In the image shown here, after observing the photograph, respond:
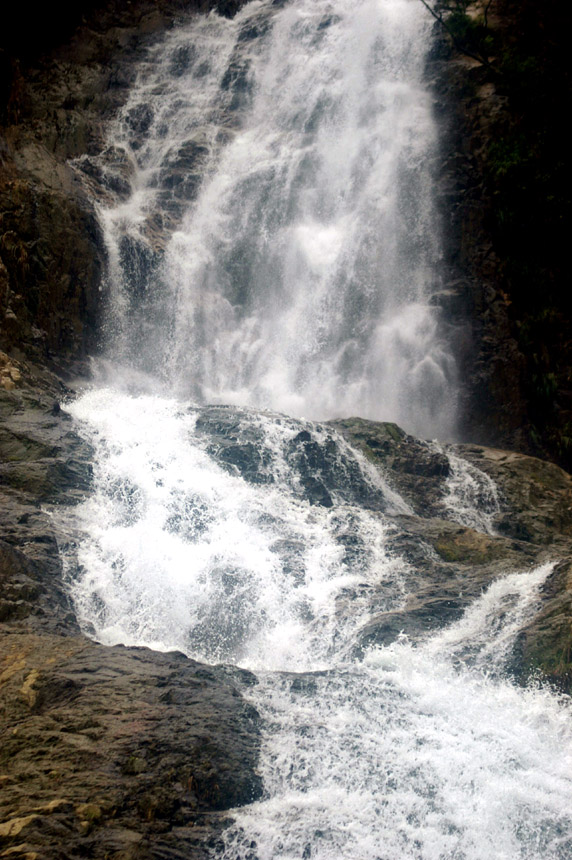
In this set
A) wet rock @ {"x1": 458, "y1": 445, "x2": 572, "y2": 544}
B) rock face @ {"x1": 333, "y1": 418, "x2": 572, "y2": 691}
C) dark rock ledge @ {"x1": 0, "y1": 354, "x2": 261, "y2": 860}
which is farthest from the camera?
wet rock @ {"x1": 458, "y1": 445, "x2": 572, "y2": 544}

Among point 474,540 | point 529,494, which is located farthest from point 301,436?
point 529,494

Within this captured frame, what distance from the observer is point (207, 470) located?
11.3 m

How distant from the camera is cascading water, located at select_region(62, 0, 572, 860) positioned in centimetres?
541

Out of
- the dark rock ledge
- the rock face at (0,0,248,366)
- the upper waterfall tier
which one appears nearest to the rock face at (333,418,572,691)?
the dark rock ledge

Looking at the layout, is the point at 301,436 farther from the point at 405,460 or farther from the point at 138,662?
the point at 138,662

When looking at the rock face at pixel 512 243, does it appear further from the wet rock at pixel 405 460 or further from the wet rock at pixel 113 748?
the wet rock at pixel 113 748

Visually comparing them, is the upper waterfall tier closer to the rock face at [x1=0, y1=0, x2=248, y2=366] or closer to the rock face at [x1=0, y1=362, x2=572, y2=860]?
the rock face at [x1=0, y1=0, x2=248, y2=366]

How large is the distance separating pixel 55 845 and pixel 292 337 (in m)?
14.4

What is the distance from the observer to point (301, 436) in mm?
12281

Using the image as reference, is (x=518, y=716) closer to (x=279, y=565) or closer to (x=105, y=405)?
(x=279, y=565)

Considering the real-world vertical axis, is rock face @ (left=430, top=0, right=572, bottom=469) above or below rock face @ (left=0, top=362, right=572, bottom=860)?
above

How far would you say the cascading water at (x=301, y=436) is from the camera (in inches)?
213

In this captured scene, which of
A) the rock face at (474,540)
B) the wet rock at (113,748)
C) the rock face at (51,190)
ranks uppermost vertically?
the rock face at (51,190)

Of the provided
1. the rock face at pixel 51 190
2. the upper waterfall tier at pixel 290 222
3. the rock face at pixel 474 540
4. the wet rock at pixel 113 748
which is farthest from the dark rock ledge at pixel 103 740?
the upper waterfall tier at pixel 290 222
